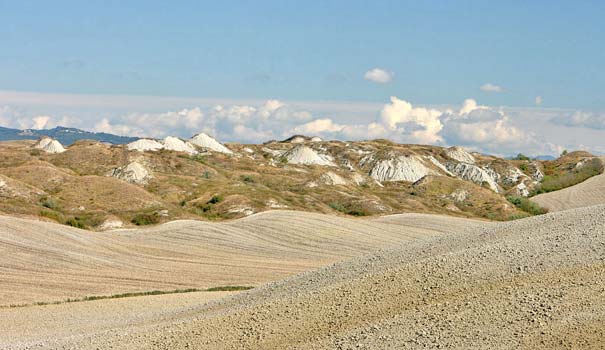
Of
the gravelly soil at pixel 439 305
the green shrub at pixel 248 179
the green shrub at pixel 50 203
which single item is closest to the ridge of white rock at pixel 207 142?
the green shrub at pixel 248 179

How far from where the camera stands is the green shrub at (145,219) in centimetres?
7694

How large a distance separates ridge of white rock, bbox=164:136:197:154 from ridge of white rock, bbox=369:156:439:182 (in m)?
38.8

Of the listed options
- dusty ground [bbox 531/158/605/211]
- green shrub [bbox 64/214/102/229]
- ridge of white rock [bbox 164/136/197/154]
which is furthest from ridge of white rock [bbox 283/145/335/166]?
green shrub [bbox 64/214/102/229]

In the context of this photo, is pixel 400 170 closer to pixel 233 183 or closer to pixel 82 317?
pixel 233 183

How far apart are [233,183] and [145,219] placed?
26492 mm

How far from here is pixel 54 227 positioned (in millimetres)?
64438

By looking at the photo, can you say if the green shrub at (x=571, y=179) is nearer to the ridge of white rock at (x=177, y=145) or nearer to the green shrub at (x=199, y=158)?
the green shrub at (x=199, y=158)

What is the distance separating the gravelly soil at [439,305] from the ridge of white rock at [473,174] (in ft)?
418

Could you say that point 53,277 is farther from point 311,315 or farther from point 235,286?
point 311,315

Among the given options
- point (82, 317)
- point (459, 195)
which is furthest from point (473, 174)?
point (82, 317)

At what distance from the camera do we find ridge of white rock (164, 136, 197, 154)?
15700cm

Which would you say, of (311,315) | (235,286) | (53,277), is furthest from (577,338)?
Result: (53,277)

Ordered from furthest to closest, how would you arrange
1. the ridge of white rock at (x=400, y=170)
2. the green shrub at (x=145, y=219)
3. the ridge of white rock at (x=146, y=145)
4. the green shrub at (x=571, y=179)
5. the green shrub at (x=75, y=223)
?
the ridge of white rock at (x=146, y=145) < the ridge of white rock at (x=400, y=170) < the green shrub at (x=571, y=179) < the green shrub at (x=145, y=219) < the green shrub at (x=75, y=223)

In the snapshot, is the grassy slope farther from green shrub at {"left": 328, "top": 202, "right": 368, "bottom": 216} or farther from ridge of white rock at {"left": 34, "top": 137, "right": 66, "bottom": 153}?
ridge of white rock at {"left": 34, "top": 137, "right": 66, "bottom": 153}
